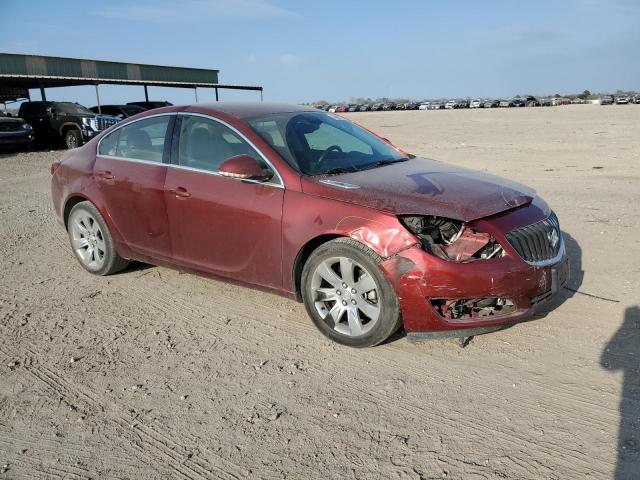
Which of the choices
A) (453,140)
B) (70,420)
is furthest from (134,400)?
(453,140)

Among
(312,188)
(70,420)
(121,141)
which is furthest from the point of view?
(121,141)

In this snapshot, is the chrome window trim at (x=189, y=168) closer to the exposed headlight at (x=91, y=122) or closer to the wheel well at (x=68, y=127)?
the exposed headlight at (x=91, y=122)

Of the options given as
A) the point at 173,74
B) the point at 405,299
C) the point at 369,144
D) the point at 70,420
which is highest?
the point at 173,74

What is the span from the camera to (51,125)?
20.5m

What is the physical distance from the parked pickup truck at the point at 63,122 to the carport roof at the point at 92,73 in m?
5.36

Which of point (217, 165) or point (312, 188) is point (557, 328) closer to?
point (312, 188)

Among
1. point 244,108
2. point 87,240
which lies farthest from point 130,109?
point 244,108

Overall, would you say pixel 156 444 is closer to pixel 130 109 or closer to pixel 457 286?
pixel 457 286

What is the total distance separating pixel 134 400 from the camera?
3363mm

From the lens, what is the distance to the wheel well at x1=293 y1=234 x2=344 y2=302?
3941mm

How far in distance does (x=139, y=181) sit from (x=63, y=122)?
57.3 feet

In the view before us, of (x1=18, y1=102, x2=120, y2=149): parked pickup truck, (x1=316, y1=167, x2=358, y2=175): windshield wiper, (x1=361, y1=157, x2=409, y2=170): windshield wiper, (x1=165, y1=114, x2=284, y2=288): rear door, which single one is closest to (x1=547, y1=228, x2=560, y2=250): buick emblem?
(x1=361, y1=157, x2=409, y2=170): windshield wiper

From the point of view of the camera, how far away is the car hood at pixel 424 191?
12.0ft

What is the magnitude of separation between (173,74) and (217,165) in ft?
106
